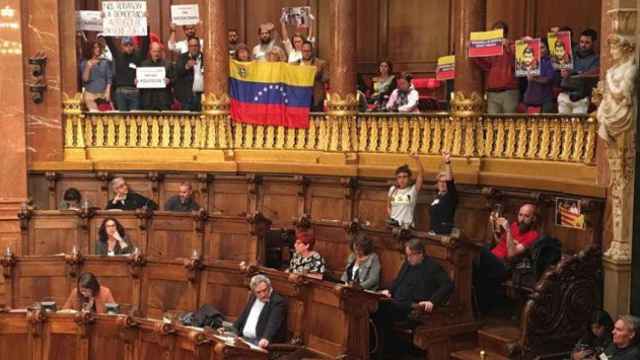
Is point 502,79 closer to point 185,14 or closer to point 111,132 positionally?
point 185,14

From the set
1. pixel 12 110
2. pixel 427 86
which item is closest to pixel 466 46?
pixel 427 86

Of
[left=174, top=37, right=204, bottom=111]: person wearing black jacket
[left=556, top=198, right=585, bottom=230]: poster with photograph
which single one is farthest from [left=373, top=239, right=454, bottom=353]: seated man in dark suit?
[left=174, top=37, right=204, bottom=111]: person wearing black jacket

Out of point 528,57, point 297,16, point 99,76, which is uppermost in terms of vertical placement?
point 297,16

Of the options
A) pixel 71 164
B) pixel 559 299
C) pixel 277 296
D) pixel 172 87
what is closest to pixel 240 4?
pixel 172 87

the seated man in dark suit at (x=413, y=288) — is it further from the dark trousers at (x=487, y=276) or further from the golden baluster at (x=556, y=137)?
the golden baluster at (x=556, y=137)

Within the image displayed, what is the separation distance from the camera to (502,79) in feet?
34.4

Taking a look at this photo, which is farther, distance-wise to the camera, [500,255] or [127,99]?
[127,99]

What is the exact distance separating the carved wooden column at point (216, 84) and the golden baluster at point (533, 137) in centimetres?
414

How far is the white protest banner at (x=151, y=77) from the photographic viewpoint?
12.3 metres

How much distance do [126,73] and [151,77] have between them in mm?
554

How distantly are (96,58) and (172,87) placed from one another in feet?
3.46

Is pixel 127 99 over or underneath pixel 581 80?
underneath

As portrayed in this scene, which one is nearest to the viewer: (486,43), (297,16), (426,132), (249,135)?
(486,43)

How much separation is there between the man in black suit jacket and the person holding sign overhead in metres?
4.93
